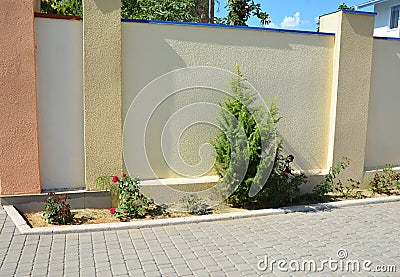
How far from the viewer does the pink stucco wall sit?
5195 mm

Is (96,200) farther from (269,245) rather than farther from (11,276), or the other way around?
(269,245)

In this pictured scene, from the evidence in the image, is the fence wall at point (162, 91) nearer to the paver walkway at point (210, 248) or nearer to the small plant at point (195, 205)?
the small plant at point (195, 205)

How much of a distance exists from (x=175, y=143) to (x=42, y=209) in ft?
7.26

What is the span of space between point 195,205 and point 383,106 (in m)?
4.29

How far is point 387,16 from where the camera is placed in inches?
932

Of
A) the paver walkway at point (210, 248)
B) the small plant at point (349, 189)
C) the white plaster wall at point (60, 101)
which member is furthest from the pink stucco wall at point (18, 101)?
the small plant at point (349, 189)

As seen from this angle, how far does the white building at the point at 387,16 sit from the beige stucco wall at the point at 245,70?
61.5 feet

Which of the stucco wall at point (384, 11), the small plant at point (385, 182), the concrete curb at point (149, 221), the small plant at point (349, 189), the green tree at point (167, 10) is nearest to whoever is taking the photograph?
the concrete curb at point (149, 221)

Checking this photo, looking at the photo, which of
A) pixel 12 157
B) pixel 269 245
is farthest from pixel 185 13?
pixel 269 245

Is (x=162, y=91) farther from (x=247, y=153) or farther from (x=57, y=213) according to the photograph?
(x=57, y=213)

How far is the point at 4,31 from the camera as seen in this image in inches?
204

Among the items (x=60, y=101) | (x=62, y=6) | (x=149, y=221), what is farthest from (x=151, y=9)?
(x=149, y=221)

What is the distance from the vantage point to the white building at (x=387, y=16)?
23.0 m

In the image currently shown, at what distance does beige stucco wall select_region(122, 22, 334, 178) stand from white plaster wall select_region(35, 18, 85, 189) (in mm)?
705
